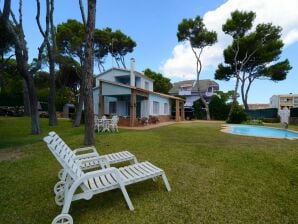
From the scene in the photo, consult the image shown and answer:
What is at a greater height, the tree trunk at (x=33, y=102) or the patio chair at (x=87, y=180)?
the tree trunk at (x=33, y=102)

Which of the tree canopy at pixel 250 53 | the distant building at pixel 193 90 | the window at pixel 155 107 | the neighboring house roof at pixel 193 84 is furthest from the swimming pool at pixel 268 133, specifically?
the neighboring house roof at pixel 193 84

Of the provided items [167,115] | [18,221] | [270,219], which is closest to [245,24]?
[167,115]

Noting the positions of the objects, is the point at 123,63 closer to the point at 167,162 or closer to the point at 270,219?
the point at 167,162

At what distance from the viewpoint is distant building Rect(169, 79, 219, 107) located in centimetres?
4012

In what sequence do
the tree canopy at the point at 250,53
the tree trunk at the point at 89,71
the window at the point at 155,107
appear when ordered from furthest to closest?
the tree canopy at the point at 250,53
the window at the point at 155,107
the tree trunk at the point at 89,71

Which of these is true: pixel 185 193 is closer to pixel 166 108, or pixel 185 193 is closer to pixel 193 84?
pixel 166 108

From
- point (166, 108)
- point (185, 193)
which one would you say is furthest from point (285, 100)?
point (185, 193)

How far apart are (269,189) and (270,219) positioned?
1.18m

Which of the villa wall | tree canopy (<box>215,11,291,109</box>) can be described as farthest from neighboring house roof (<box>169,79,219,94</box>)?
the villa wall

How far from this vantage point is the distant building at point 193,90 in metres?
40.1

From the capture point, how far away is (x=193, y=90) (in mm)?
41375

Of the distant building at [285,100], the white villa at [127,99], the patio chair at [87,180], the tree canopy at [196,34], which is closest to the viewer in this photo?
the patio chair at [87,180]

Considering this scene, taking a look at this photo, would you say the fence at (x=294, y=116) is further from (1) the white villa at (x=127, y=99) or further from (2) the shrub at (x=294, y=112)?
(1) the white villa at (x=127, y=99)

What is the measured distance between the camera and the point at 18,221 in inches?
117
